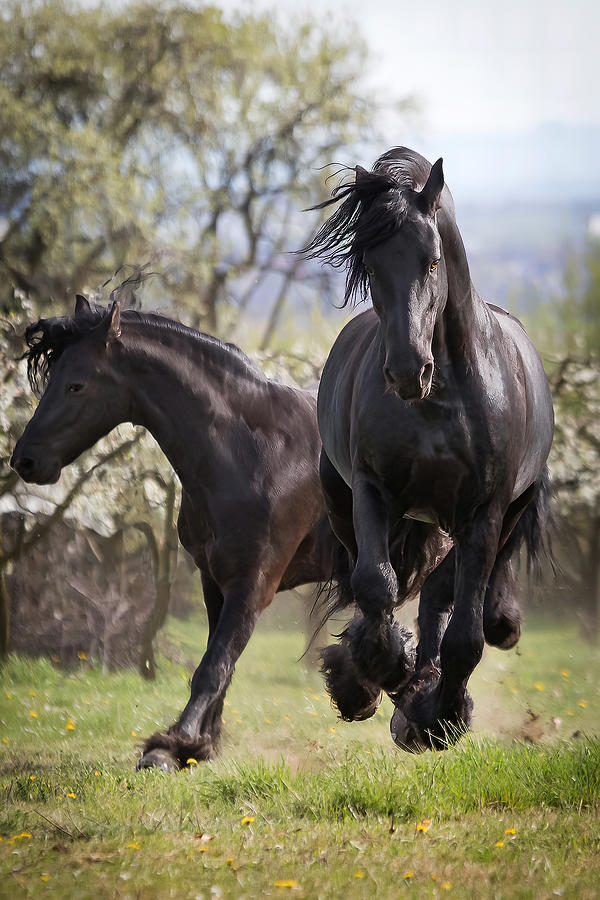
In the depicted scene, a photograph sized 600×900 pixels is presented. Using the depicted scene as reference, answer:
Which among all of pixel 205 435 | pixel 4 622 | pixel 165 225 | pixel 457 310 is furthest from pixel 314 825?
pixel 165 225

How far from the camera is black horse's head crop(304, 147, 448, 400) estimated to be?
407 centimetres

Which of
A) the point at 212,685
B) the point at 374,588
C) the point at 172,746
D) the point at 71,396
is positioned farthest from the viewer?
the point at 71,396

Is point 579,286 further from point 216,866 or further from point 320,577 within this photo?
point 216,866

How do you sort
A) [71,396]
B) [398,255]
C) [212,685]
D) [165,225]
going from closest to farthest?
[398,255], [212,685], [71,396], [165,225]

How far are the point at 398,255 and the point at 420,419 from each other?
745mm

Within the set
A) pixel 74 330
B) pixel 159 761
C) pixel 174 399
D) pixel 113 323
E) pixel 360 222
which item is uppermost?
pixel 360 222

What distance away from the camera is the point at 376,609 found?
4496 millimetres

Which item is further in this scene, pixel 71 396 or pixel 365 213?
pixel 71 396

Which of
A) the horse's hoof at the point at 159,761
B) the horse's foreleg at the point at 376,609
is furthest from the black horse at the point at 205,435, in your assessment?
the horse's foreleg at the point at 376,609

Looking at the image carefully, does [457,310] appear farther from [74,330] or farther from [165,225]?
[165,225]

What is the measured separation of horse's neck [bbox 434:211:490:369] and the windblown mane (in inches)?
11.2

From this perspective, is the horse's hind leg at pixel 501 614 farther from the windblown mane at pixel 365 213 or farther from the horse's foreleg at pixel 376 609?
the windblown mane at pixel 365 213

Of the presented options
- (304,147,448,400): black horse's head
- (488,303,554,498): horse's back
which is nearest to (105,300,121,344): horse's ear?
(488,303,554,498): horse's back

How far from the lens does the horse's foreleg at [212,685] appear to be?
236 inches
